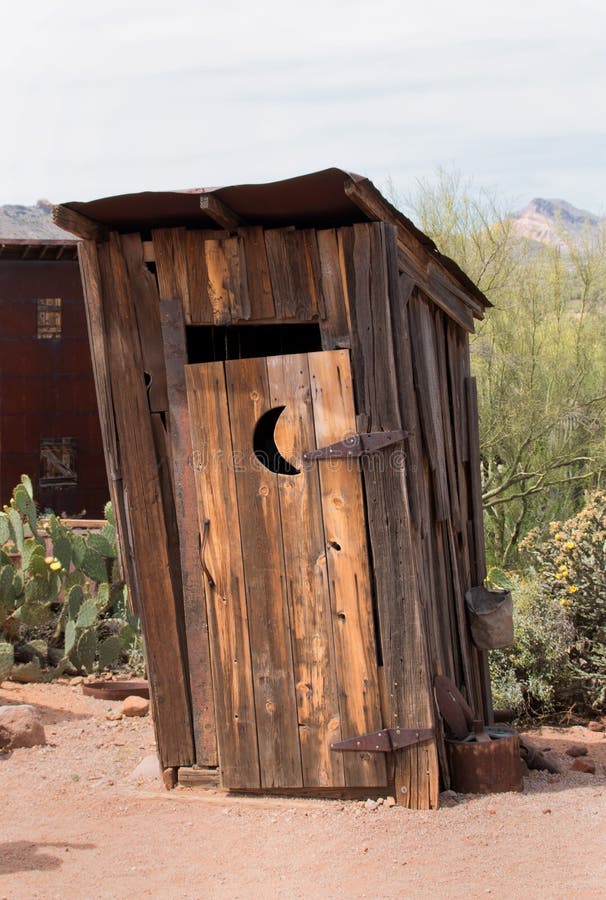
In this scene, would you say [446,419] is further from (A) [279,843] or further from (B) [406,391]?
(A) [279,843]

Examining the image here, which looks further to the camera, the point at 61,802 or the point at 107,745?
the point at 107,745

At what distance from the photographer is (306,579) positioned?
521 cm

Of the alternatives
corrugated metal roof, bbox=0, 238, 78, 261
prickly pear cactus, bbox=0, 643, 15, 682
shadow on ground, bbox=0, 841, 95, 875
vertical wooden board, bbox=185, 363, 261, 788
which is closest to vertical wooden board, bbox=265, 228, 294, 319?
vertical wooden board, bbox=185, 363, 261, 788

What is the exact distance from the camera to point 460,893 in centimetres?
418

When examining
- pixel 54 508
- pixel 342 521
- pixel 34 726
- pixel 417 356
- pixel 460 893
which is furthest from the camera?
pixel 54 508

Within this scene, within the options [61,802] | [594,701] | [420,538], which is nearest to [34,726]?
[61,802]

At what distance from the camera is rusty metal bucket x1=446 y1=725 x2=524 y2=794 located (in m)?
5.45

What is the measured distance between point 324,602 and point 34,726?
2.40 metres

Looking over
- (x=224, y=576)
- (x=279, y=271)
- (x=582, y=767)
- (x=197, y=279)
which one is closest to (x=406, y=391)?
(x=279, y=271)

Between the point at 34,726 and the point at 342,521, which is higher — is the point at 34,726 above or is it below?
below

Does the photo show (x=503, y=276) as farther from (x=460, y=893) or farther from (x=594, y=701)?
(x=460, y=893)

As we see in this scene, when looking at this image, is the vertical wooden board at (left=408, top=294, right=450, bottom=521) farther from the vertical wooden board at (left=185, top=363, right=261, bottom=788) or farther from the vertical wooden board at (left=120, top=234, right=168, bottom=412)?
the vertical wooden board at (left=120, top=234, right=168, bottom=412)

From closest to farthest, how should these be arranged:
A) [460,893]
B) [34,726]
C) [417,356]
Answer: [460,893]
[417,356]
[34,726]

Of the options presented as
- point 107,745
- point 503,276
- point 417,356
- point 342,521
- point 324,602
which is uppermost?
point 503,276
